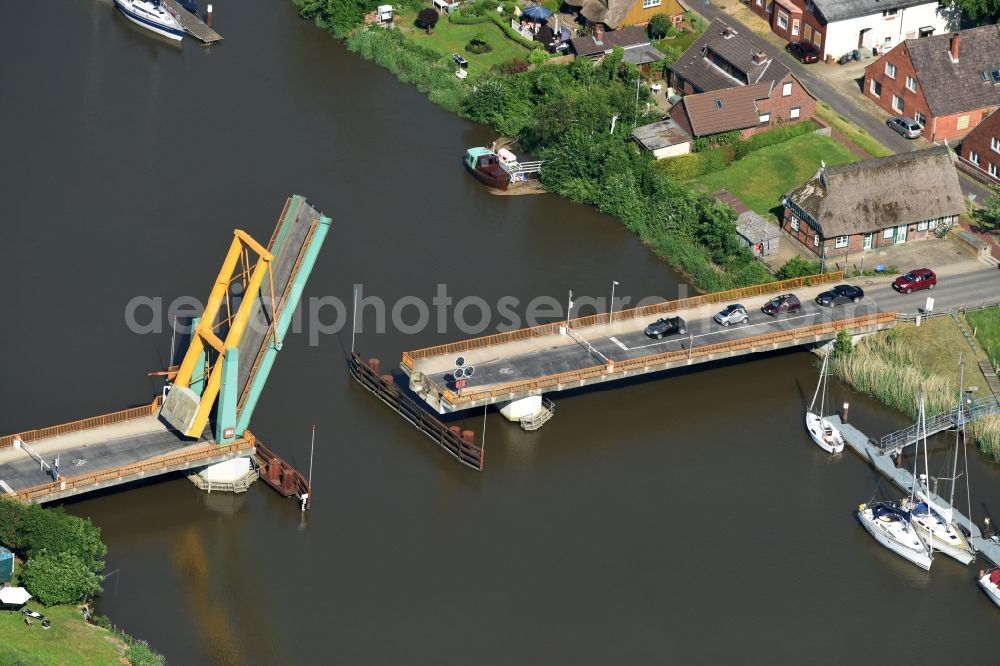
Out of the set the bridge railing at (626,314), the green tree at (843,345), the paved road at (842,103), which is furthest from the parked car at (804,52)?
the green tree at (843,345)

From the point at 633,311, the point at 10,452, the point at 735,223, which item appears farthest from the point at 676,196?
the point at 10,452

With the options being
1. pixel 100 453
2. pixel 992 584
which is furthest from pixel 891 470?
pixel 100 453

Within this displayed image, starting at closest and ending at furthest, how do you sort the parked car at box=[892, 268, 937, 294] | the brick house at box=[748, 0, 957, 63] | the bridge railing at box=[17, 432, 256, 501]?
the bridge railing at box=[17, 432, 256, 501] < the parked car at box=[892, 268, 937, 294] < the brick house at box=[748, 0, 957, 63]

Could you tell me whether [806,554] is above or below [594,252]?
below

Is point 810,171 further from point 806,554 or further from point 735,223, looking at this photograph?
point 806,554

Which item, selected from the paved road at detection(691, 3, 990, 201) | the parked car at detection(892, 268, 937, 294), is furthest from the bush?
the paved road at detection(691, 3, 990, 201)

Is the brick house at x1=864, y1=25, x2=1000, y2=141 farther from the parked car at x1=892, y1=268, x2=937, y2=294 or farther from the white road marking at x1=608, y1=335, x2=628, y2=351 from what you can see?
the white road marking at x1=608, y1=335, x2=628, y2=351
